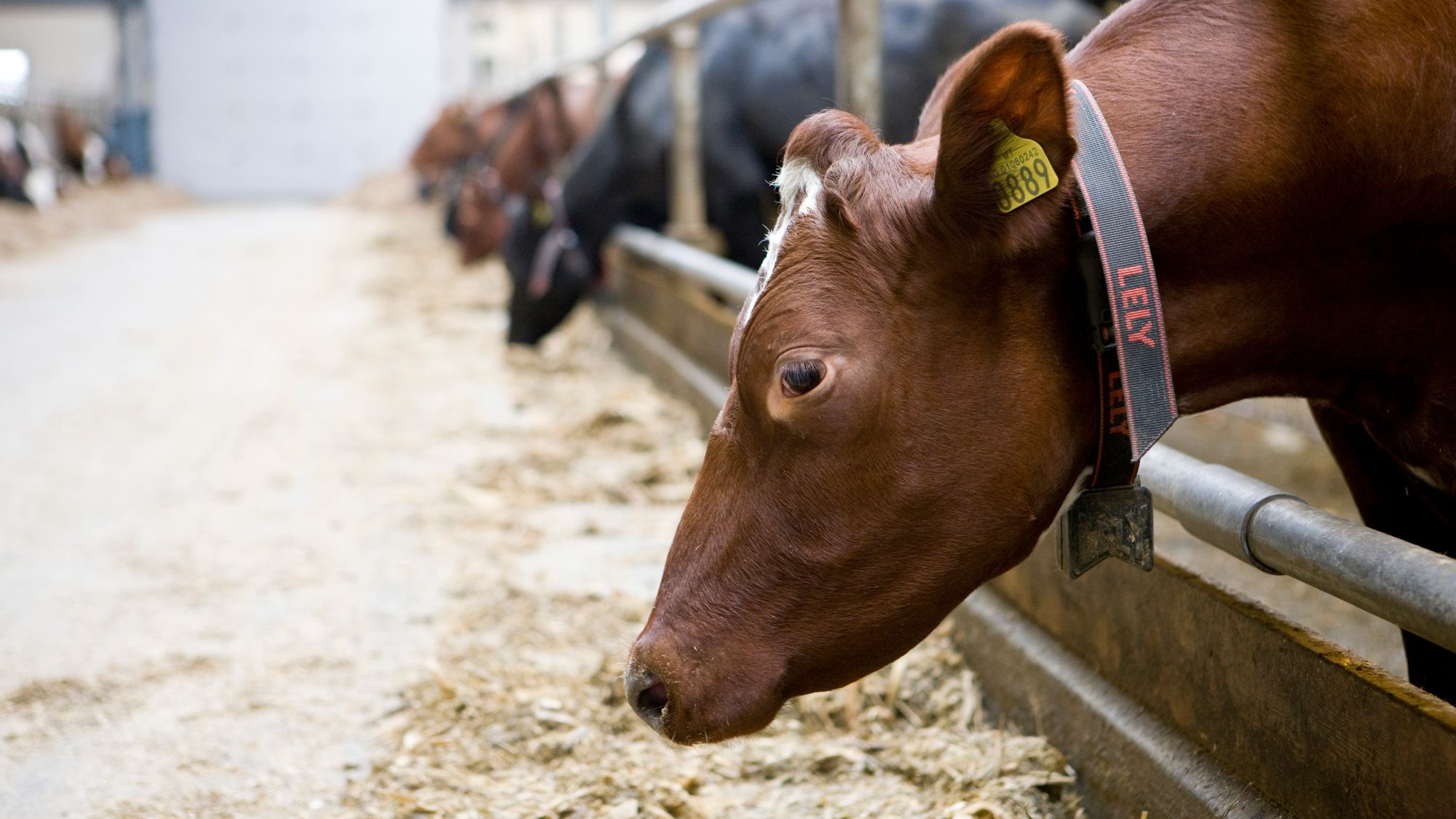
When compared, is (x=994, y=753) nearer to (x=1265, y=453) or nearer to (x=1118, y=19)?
(x=1118, y=19)

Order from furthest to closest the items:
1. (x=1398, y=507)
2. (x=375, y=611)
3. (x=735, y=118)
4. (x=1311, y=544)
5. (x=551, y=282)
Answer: (x=551, y=282) → (x=735, y=118) → (x=375, y=611) → (x=1398, y=507) → (x=1311, y=544)

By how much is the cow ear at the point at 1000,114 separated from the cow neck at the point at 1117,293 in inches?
1.2

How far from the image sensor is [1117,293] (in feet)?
4.37

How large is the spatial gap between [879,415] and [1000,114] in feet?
1.11

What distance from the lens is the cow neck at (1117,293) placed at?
134 cm

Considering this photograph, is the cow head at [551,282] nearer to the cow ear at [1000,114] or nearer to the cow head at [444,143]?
the cow ear at [1000,114]

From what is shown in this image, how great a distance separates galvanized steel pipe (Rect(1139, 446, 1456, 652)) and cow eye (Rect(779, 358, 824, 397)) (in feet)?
1.93

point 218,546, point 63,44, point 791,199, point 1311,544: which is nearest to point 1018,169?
point 791,199

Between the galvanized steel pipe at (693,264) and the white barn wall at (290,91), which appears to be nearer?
the galvanized steel pipe at (693,264)

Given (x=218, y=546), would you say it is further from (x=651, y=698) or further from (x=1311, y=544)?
(x=1311, y=544)

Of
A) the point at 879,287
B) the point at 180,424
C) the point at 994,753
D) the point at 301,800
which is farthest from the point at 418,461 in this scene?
the point at 879,287

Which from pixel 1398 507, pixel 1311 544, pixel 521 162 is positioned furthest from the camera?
pixel 521 162

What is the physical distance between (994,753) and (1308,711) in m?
0.61

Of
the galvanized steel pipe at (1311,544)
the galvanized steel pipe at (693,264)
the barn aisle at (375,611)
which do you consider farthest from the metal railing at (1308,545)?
the galvanized steel pipe at (693,264)
